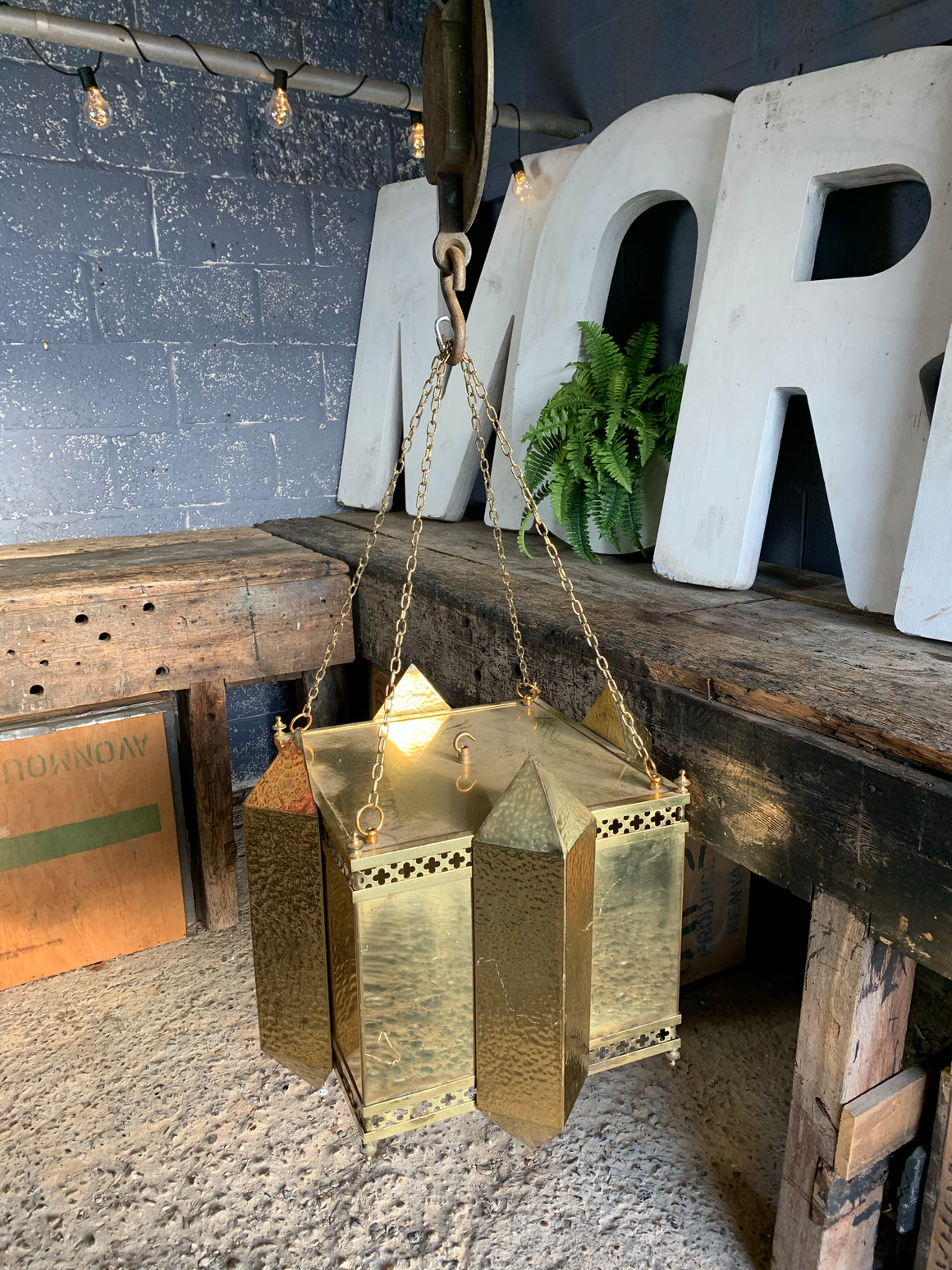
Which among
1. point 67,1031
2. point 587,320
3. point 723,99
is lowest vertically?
point 67,1031

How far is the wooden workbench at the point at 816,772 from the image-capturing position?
1.14m

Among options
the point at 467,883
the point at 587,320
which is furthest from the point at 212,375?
the point at 467,883

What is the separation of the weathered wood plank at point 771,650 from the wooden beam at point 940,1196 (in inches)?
24.0

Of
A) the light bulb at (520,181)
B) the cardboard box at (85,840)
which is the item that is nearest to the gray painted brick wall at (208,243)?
the light bulb at (520,181)

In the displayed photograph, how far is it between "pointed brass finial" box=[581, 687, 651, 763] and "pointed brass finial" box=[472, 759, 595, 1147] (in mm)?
260

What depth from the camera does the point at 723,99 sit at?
212 cm

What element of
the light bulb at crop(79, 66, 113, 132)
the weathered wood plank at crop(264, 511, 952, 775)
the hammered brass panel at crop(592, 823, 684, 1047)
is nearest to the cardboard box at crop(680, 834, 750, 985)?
the weathered wood plank at crop(264, 511, 952, 775)

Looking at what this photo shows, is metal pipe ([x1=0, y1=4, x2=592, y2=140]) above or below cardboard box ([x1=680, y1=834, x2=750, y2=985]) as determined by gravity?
above

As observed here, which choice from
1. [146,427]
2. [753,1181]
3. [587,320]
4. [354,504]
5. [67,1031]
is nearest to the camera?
[753,1181]

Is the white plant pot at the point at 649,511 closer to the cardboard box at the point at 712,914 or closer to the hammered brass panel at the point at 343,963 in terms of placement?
the cardboard box at the point at 712,914

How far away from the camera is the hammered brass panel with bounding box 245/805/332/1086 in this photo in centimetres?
102

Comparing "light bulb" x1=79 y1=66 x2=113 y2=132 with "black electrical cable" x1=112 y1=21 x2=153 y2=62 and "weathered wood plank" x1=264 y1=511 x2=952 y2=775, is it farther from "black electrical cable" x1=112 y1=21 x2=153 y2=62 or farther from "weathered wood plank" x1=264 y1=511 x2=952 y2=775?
"weathered wood plank" x1=264 y1=511 x2=952 y2=775

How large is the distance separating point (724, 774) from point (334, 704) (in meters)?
1.89

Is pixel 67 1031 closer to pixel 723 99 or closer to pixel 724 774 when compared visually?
pixel 724 774
